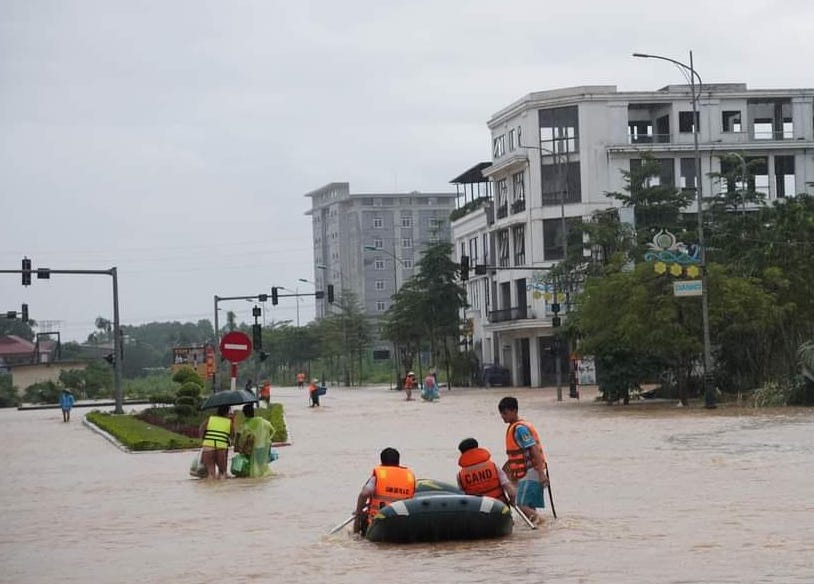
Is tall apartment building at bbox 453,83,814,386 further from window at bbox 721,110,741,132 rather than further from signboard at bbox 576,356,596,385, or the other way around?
signboard at bbox 576,356,596,385

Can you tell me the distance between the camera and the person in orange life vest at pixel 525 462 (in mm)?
16797

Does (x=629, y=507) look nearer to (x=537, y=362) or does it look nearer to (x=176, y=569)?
(x=176, y=569)

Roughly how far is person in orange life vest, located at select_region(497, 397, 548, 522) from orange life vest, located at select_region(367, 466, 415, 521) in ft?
4.21

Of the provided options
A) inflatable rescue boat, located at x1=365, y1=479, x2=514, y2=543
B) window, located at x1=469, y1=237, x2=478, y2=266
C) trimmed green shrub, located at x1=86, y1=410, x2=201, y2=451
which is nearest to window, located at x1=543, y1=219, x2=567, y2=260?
window, located at x1=469, y1=237, x2=478, y2=266

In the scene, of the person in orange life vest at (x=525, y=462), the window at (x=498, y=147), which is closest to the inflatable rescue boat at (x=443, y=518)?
the person in orange life vest at (x=525, y=462)

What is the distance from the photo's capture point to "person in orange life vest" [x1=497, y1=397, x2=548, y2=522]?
16797 mm

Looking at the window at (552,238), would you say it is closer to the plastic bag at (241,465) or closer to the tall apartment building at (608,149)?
the tall apartment building at (608,149)

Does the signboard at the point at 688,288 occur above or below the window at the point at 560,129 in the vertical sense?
below

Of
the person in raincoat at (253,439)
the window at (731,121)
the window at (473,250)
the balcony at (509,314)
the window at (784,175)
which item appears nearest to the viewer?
the person in raincoat at (253,439)

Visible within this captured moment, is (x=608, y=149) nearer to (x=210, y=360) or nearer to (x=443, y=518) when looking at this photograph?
(x=210, y=360)

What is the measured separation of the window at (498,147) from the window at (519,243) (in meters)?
5.44

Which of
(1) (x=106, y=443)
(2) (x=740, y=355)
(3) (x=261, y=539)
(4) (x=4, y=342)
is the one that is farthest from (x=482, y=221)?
(3) (x=261, y=539)

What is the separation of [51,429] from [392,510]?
38604mm

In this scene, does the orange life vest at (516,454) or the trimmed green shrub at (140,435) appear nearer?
the orange life vest at (516,454)
